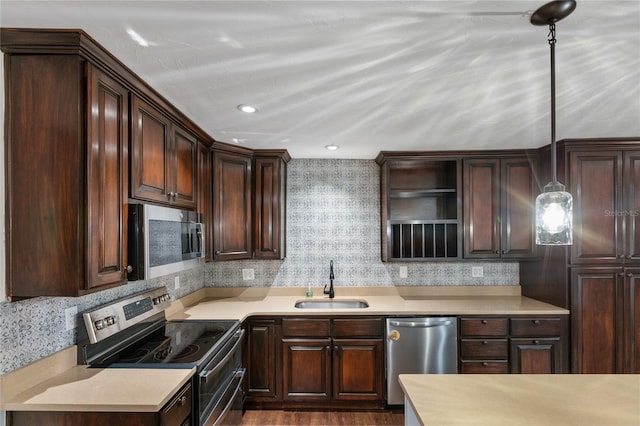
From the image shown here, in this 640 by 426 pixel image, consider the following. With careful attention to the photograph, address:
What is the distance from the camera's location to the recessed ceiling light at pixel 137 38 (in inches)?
54.5

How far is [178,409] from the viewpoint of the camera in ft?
5.39

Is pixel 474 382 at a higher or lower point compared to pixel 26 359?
lower

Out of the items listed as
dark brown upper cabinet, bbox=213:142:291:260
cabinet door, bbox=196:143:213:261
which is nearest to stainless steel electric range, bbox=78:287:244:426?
cabinet door, bbox=196:143:213:261

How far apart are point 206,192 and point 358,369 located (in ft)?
6.57

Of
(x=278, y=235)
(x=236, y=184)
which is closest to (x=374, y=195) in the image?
(x=278, y=235)

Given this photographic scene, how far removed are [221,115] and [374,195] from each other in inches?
74.3

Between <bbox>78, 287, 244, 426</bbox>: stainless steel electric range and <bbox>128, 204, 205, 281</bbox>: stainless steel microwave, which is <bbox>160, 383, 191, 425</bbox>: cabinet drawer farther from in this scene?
<bbox>128, 204, 205, 281</bbox>: stainless steel microwave

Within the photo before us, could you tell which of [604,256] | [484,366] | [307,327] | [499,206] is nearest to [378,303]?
[307,327]

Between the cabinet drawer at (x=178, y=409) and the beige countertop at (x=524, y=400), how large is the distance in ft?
3.38

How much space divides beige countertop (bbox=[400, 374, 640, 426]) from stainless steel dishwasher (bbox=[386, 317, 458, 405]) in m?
1.40

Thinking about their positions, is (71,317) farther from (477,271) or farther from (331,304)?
(477,271)

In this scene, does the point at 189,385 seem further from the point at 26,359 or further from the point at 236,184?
the point at 236,184

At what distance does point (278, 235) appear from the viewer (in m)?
3.39

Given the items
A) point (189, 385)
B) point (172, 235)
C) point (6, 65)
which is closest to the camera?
point (6, 65)
